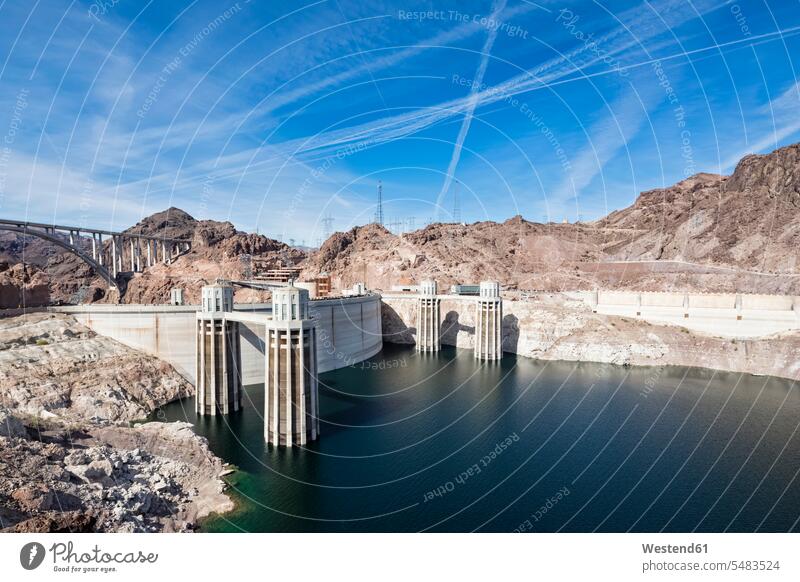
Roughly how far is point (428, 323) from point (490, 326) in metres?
9.47

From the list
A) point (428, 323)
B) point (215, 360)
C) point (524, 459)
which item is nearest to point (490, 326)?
point (428, 323)

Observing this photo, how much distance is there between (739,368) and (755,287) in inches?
894

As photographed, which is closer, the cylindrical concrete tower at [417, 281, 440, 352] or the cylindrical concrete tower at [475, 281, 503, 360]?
the cylindrical concrete tower at [475, 281, 503, 360]

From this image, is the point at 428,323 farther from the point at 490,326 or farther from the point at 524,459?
the point at 524,459

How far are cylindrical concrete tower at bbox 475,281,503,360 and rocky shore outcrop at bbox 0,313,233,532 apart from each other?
110 feet

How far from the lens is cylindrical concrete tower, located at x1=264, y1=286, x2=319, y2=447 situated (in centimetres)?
2577

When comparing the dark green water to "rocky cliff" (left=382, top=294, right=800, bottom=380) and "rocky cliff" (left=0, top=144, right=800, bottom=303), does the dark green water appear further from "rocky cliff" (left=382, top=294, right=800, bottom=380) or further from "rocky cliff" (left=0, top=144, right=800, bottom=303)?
"rocky cliff" (left=0, top=144, right=800, bottom=303)

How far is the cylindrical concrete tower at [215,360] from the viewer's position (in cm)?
3241

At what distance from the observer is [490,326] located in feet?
178

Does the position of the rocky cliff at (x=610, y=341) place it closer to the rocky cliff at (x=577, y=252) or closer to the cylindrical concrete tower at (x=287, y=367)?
the rocky cliff at (x=577, y=252)

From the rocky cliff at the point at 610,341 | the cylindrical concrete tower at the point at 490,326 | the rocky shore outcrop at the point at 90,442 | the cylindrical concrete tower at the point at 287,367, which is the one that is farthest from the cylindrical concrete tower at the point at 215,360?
the rocky cliff at the point at 610,341

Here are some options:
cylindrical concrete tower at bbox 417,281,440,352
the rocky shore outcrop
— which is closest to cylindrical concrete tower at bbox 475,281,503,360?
cylindrical concrete tower at bbox 417,281,440,352

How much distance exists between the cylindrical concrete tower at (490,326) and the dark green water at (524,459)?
12449 millimetres

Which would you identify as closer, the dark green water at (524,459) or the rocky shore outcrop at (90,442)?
the rocky shore outcrop at (90,442)
